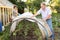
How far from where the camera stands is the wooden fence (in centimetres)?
706

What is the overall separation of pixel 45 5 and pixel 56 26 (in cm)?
57

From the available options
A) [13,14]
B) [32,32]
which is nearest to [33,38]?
[32,32]

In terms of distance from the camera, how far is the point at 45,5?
6684 millimetres

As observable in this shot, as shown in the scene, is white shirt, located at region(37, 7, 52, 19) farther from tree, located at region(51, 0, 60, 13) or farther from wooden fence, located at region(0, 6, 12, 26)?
wooden fence, located at region(0, 6, 12, 26)

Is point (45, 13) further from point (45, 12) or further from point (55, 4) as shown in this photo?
point (55, 4)

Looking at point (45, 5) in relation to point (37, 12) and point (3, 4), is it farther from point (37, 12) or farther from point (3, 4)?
point (3, 4)

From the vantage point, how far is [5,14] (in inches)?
280

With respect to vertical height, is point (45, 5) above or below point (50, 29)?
above

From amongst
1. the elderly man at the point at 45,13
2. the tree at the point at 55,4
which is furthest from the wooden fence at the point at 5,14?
the tree at the point at 55,4

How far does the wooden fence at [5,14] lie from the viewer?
7.06 meters

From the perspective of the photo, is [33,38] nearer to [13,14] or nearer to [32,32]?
[32,32]

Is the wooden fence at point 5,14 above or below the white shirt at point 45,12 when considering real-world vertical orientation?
below

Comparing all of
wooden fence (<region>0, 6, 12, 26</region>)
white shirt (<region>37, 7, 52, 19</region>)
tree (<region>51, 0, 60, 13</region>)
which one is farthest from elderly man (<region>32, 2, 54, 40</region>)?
wooden fence (<region>0, 6, 12, 26</region>)

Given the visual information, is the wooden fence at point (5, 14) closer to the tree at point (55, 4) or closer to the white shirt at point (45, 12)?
the white shirt at point (45, 12)
